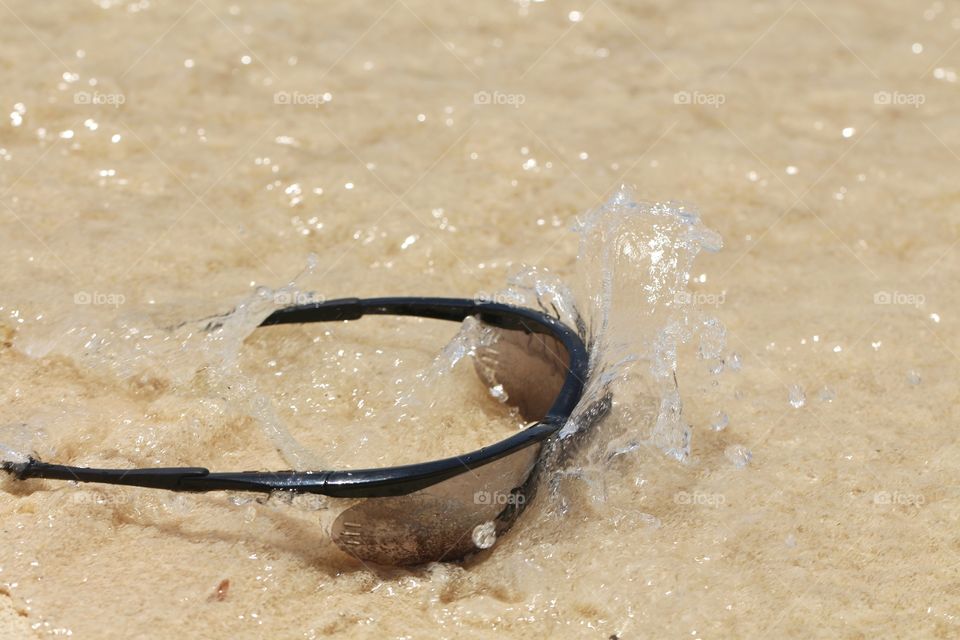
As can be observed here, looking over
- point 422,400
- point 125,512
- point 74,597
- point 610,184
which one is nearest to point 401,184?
point 610,184

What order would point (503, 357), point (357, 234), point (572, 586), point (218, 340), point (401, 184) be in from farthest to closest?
point (401, 184), point (357, 234), point (218, 340), point (503, 357), point (572, 586)

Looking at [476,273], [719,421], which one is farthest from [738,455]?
[476,273]

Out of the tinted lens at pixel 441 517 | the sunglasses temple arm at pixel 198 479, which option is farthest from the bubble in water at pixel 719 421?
the sunglasses temple arm at pixel 198 479

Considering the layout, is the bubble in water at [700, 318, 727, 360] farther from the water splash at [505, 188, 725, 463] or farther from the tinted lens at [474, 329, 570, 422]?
the tinted lens at [474, 329, 570, 422]

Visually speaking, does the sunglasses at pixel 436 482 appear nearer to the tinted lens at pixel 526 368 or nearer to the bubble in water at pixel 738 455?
the tinted lens at pixel 526 368

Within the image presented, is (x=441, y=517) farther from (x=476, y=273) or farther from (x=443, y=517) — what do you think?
(x=476, y=273)

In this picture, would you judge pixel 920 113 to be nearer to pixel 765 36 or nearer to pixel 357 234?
pixel 765 36

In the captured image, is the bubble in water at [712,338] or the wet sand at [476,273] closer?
the wet sand at [476,273]

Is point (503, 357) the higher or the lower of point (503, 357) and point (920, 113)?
the higher
